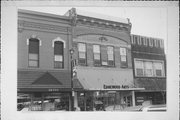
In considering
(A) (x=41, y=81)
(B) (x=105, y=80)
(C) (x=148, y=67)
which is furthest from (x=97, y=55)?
(A) (x=41, y=81)

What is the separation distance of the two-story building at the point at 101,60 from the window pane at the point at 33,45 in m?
0.79

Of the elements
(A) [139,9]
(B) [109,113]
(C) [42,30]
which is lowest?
(B) [109,113]

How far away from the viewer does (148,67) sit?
19.9 feet

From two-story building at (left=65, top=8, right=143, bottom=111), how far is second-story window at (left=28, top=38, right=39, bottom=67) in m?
0.80

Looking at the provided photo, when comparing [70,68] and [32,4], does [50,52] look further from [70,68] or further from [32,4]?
[32,4]

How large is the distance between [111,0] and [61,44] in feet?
4.69

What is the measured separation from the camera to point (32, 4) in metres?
5.76

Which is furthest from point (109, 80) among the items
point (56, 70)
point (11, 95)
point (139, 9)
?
point (11, 95)

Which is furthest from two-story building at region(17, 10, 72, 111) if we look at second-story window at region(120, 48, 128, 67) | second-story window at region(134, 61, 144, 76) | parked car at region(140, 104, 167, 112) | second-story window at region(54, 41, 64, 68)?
parked car at region(140, 104, 167, 112)

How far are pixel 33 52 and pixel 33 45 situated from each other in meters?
0.15

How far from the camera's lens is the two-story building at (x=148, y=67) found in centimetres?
594

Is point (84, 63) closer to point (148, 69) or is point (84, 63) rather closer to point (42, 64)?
point (42, 64)

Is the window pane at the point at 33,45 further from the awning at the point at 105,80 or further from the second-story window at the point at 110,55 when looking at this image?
the second-story window at the point at 110,55

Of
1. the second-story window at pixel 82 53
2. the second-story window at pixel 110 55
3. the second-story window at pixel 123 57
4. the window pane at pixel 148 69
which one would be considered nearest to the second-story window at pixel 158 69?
the window pane at pixel 148 69
